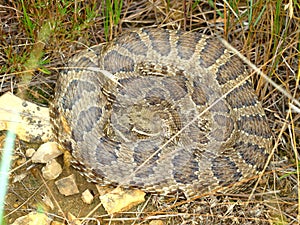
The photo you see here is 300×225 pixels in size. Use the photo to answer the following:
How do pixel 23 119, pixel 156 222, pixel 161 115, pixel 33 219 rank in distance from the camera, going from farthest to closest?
pixel 161 115
pixel 23 119
pixel 156 222
pixel 33 219

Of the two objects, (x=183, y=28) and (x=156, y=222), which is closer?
(x=156, y=222)

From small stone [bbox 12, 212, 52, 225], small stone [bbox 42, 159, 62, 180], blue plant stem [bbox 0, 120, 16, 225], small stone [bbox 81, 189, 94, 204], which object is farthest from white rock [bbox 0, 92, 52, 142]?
small stone [bbox 12, 212, 52, 225]

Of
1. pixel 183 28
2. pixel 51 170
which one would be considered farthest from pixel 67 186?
pixel 183 28

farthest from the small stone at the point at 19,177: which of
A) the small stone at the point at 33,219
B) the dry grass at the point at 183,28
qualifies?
the small stone at the point at 33,219

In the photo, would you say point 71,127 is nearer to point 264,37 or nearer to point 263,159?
point 263,159

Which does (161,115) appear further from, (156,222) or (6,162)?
(6,162)

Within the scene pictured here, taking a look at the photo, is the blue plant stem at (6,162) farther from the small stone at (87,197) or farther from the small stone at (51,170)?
the small stone at (87,197)

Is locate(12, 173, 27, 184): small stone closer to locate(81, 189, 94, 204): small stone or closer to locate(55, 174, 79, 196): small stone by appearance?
locate(55, 174, 79, 196): small stone
